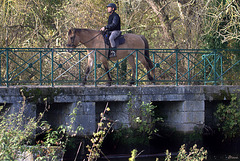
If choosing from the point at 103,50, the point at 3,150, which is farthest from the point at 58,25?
the point at 3,150

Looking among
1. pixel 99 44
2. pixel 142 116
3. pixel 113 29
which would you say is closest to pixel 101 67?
pixel 99 44

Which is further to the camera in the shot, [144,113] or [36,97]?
[144,113]

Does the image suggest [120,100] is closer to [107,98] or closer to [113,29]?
[107,98]

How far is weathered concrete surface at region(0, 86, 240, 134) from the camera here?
10.6 m

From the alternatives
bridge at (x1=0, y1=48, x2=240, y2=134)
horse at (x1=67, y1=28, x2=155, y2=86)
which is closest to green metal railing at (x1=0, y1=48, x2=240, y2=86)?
horse at (x1=67, y1=28, x2=155, y2=86)

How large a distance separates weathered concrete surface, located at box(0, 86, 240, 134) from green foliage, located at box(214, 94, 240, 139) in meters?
0.26

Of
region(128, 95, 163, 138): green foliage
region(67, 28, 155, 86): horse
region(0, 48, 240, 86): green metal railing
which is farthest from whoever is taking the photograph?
region(0, 48, 240, 86): green metal railing

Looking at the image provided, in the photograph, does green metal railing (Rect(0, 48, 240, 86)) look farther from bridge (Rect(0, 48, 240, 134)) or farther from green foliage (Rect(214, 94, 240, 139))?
green foliage (Rect(214, 94, 240, 139))

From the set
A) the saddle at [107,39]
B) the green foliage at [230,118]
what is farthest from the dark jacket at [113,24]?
the green foliage at [230,118]

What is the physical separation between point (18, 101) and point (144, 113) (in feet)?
10.4

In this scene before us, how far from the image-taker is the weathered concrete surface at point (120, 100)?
34.8ft

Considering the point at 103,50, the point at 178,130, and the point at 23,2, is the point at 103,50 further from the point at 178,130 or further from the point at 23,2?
the point at 23,2

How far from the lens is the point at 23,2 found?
15.9 metres

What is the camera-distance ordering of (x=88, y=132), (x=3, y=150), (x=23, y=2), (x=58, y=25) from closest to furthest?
(x=3, y=150), (x=88, y=132), (x=23, y=2), (x=58, y=25)
